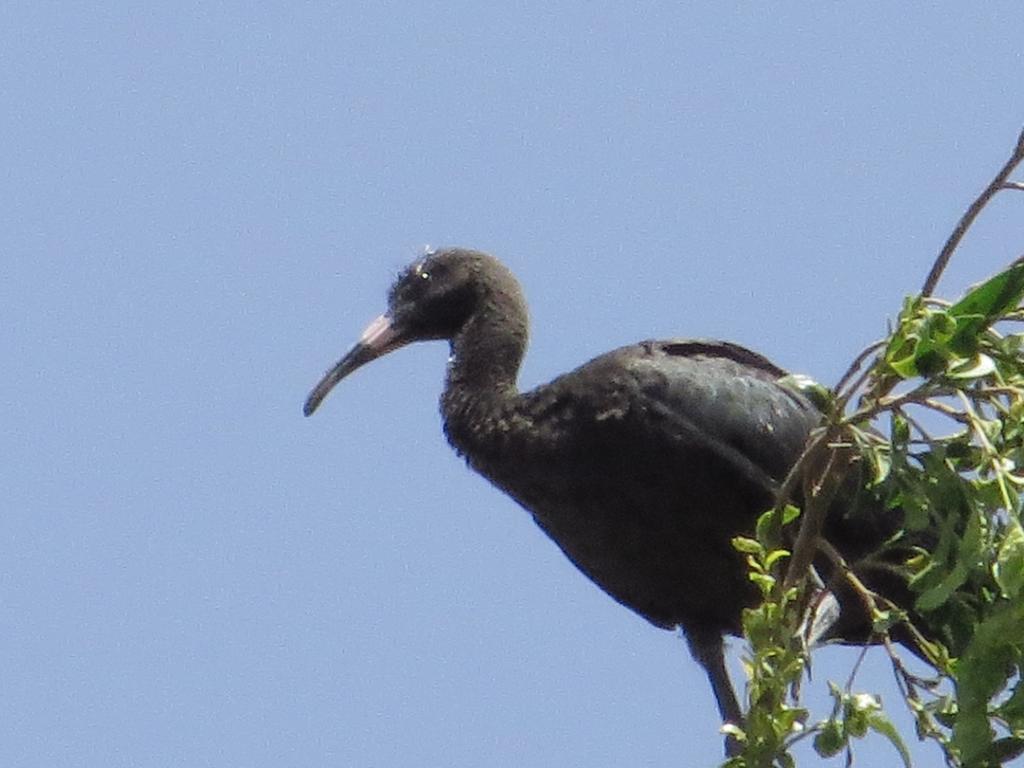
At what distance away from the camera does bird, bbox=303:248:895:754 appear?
5996mm

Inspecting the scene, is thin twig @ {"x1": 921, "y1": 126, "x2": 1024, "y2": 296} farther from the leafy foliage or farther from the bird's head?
the bird's head

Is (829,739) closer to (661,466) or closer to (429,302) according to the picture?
(661,466)

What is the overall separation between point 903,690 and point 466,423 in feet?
8.78

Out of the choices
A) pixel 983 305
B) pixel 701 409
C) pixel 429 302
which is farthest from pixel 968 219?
pixel 429 302

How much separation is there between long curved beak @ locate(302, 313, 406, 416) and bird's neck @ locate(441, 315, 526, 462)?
16.6 inches

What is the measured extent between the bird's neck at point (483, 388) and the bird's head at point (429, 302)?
0.15 m

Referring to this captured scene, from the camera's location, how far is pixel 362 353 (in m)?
7.48

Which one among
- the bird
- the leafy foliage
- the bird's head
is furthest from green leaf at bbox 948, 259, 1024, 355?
the bird's head

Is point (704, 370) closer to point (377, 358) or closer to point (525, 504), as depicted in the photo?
→ point (525, 504)

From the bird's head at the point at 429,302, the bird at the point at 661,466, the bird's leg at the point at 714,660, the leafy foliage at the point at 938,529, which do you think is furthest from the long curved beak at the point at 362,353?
the leafy foliage at the point at 938,529

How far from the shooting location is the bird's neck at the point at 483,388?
6422mm

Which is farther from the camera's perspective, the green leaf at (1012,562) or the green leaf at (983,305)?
the green leaf at (983,305)

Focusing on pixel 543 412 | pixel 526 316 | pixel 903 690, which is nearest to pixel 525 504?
pixel 543 412

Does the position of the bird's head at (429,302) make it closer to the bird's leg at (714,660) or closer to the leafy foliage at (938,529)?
the bird's leg at (714,660)
